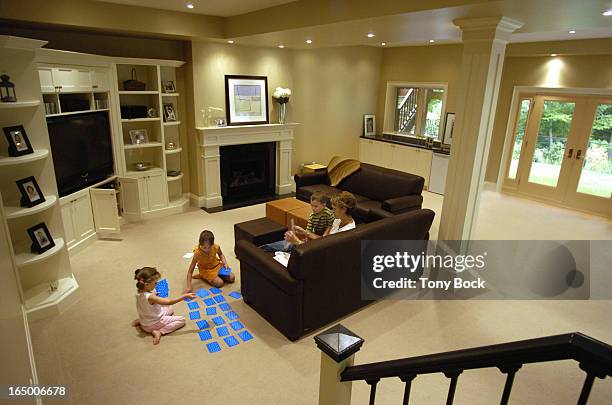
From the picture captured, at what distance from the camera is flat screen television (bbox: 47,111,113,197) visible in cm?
429

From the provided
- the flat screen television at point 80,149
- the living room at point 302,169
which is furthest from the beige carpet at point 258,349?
the flat screen television at point 80,149

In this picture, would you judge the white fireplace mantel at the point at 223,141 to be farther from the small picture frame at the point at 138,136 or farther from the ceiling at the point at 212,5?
the ceiling at the point at 212,5

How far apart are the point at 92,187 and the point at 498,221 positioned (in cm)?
608

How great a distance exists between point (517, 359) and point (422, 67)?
7.88m

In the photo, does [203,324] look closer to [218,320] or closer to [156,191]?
[218,320]

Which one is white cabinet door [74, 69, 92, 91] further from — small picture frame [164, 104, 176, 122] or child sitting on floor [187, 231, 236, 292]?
child sitting on floor [187, 231, 236, 292]

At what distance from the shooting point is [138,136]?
5625 mm

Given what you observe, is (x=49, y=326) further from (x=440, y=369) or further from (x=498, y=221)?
(x=498, y=221)

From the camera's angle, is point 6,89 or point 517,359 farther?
point 6,89

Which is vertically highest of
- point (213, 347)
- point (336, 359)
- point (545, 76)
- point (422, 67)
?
point (422, 67)

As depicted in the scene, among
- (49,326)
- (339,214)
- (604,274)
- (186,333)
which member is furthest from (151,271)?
(604,274)

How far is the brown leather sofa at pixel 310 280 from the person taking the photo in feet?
9.77

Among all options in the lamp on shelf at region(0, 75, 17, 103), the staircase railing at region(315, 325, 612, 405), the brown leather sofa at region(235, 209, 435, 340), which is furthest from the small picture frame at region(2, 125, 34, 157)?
the staircase railing at region(315, 325, 612, 405)

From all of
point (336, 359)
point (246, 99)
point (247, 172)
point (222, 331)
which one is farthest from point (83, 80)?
point (336, 359)
